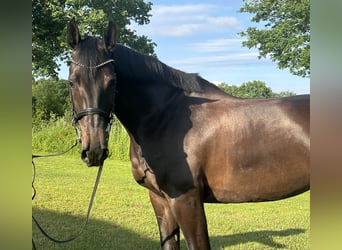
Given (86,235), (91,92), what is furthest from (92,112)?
(86,235)

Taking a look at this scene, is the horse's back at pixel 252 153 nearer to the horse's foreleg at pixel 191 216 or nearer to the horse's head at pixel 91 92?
the horse's foreleg at pixel 191 216

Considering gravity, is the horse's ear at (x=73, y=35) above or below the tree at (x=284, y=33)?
below

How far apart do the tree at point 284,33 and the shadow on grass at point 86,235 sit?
5.31 meters

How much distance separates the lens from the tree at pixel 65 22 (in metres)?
9.01

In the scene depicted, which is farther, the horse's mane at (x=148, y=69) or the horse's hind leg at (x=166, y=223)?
the horse's hind leg at (x=166, y=223)

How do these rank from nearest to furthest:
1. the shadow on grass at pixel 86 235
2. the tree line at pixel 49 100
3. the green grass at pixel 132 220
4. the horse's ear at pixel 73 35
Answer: the horse's ear at pixel 73 35
the shadow on grass at pixel 86 235
the green grass at pixel 132 220
the tree line at pixel 49 100

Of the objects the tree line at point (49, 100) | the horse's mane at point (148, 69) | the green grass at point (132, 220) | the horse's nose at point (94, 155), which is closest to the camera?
the horse's nose at point (94, 155)

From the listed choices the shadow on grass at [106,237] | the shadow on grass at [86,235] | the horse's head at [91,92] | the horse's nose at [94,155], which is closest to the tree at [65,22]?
the shadow on grass at [86,235]

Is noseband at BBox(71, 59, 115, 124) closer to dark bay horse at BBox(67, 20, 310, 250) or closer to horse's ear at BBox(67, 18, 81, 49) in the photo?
horse's ear at BBox(67, 18, 81, 49)

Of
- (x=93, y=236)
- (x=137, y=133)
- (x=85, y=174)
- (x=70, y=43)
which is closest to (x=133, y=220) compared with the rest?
(x=93, y=236)

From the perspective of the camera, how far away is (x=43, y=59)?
30.2ft

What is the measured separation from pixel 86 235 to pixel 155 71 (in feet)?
8.98

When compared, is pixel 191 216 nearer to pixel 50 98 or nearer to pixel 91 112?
pixel 91 112

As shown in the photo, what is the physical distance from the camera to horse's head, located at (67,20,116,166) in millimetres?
1841
